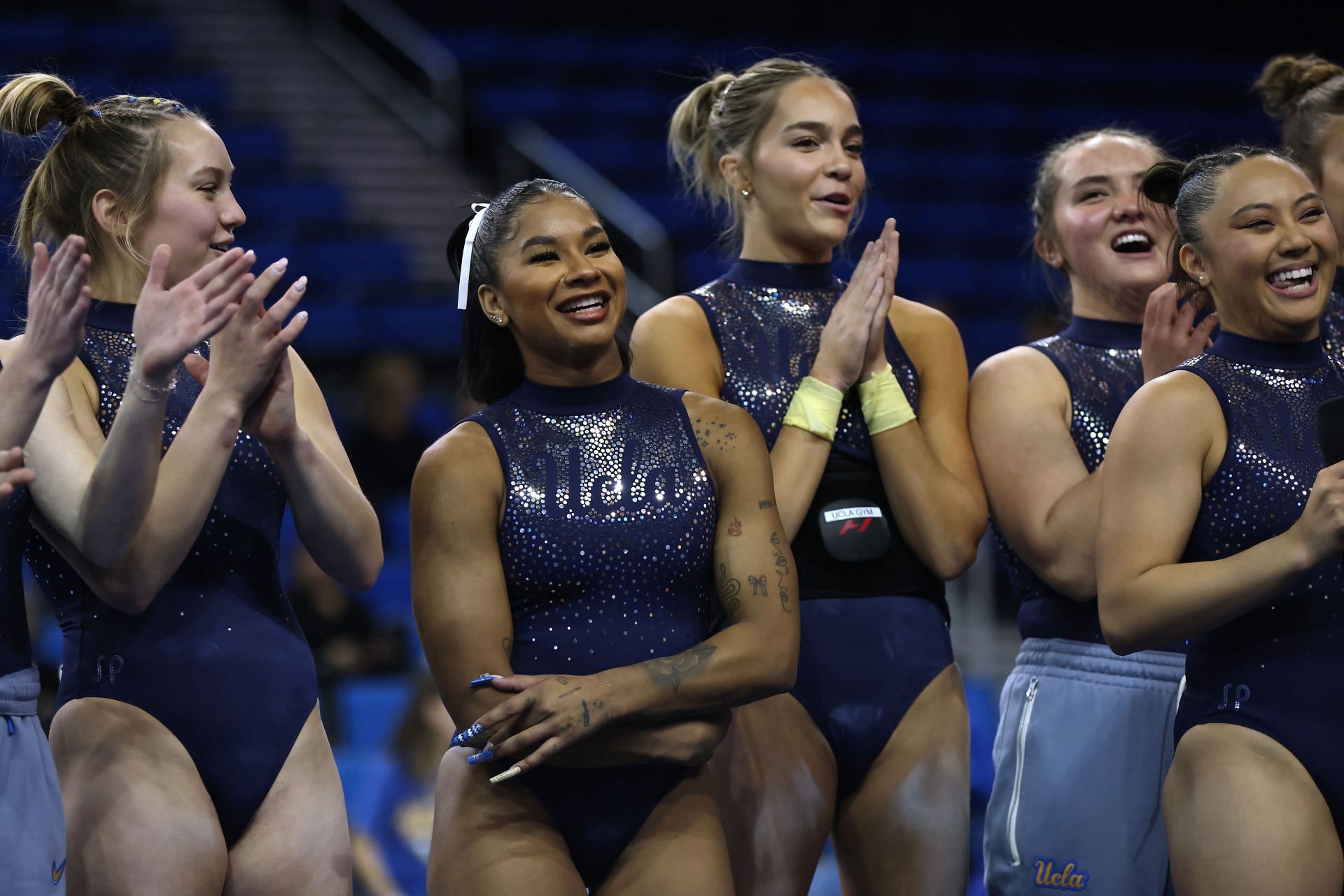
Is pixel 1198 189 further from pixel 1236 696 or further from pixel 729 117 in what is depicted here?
pixel 729 117

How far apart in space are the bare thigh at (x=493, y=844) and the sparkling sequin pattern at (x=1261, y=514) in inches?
37.8

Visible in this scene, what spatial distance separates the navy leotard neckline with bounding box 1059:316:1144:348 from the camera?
9.62ft

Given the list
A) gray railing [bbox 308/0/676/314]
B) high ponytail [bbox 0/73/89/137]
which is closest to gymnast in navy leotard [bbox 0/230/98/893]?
high ponytail [bbox 0/73/89/137]

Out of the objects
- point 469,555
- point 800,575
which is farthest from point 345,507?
point 800,575

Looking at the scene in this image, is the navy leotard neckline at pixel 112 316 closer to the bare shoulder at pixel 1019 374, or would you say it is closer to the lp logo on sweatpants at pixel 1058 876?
the bare shoulder at pixel 1019 374

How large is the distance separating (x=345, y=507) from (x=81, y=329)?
1.56ft

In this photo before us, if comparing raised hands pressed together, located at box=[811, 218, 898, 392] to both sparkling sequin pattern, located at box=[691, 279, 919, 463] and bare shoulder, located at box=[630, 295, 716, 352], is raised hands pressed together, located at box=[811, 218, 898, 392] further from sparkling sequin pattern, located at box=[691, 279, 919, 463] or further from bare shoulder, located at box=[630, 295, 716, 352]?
bare shoulder, located at box=[630, 295, 716, 352]

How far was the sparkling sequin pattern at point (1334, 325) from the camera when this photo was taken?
9.11 ft

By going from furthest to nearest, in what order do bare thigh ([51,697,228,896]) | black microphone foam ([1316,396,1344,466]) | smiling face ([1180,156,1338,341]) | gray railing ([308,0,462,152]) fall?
gray railing ([308,0,462,152])
smiling face ([1180,156,1338,341])
black microphone foam ([1316,396,1344,466])
bare thigh ([51,697,228,896])

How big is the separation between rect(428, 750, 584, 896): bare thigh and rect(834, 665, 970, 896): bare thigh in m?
0.60

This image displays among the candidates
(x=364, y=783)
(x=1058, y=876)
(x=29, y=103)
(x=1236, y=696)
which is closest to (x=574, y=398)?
(x=29, y=103)

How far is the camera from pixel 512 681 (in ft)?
7.07

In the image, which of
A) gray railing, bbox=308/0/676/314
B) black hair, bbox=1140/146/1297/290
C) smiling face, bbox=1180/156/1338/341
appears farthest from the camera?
gray railing, bbox=308/0/676/314

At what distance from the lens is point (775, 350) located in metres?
2.81
